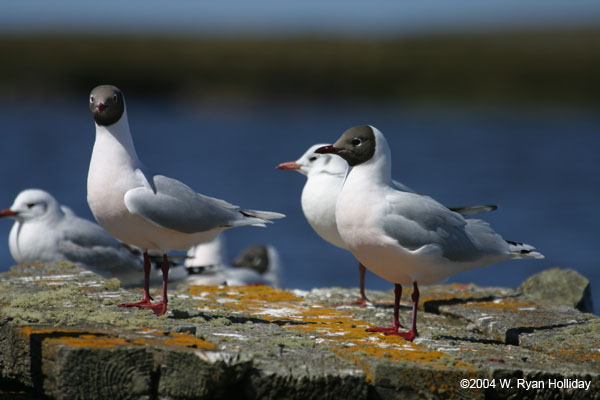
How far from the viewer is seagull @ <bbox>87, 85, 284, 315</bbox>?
5062mm

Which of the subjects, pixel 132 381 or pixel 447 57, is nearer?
pixel 132 381

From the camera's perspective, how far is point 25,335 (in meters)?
4.16

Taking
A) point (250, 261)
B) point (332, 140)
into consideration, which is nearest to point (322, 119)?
point (332, 140)

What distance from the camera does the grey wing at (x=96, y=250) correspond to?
7.47 metres

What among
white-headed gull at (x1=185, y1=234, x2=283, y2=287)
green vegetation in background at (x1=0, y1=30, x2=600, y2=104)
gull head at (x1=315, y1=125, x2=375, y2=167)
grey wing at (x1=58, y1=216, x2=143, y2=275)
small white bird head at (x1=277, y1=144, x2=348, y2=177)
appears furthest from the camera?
green vegetation in background at (x1=0, y1=30, x2=600, y2=104)

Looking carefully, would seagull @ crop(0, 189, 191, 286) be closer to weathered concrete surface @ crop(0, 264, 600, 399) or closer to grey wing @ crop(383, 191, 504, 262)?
weathered concrete surface @ crop(0, 264, 600, 399)

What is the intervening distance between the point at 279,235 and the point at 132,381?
13793 mm

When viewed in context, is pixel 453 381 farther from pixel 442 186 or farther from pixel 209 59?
pixel 209 59

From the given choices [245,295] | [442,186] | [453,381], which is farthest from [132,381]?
[442,186]

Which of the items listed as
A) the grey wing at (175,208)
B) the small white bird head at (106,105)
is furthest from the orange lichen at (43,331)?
the small white bird head at (106,105)

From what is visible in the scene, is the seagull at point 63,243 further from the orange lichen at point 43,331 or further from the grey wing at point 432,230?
the orange lichen at point 43,331

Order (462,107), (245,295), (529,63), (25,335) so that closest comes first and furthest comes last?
(25,335) < (245,295) < (462,107) < (529,63)

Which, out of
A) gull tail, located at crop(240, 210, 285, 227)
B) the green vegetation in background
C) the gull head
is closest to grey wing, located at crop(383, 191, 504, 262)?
the gull head

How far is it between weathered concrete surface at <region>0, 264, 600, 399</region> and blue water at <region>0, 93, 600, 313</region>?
7.01 meters
